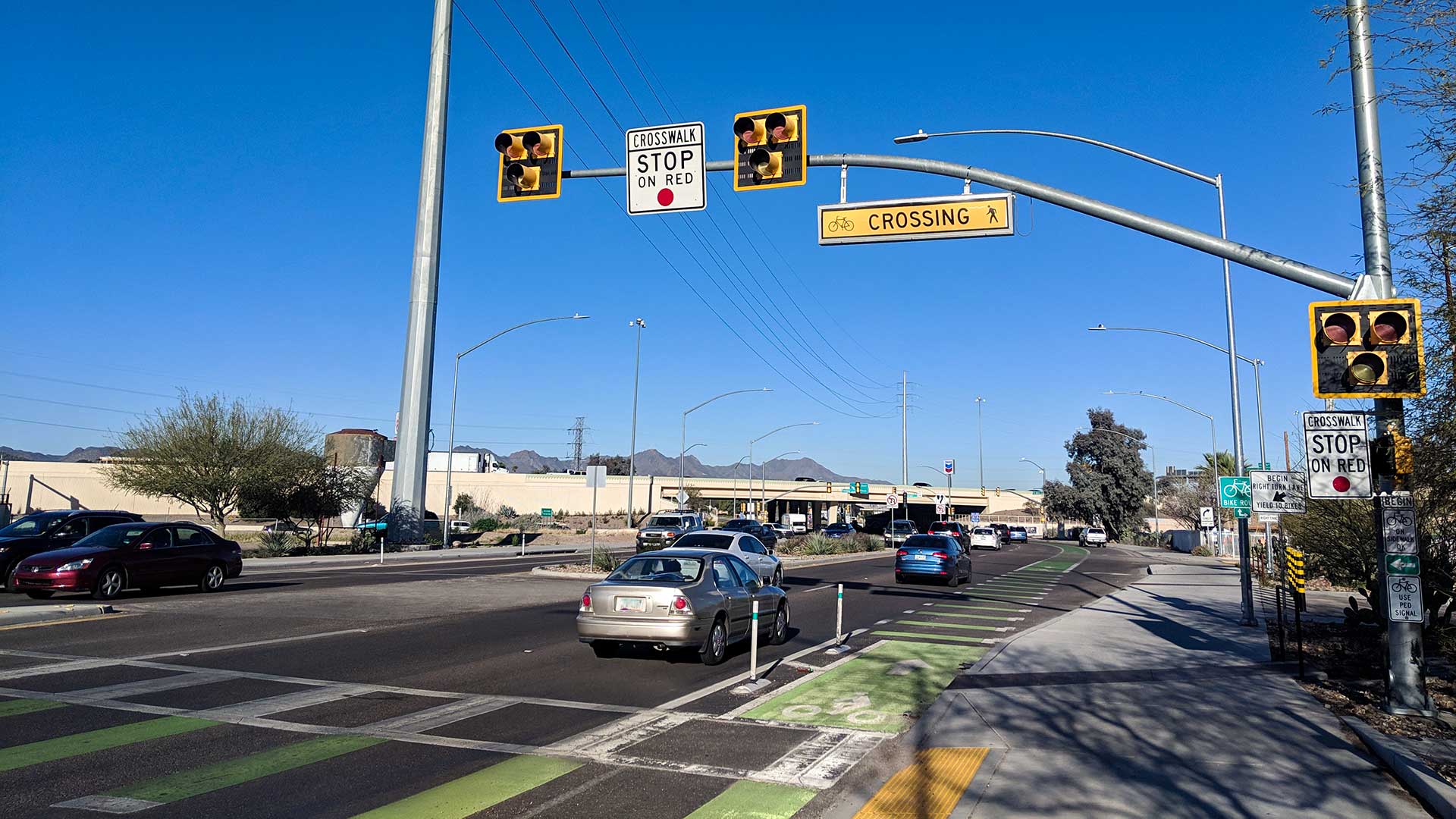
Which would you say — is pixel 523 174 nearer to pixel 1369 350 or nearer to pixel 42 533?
pixel 1369 350

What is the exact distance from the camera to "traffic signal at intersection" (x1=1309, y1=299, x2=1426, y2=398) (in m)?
8.93

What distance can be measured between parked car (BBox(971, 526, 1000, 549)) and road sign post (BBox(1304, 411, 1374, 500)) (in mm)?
54429

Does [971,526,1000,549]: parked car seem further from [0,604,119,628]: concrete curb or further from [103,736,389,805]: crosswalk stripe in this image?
[103,736,389,805]: crosswalk stripe

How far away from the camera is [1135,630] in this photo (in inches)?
650

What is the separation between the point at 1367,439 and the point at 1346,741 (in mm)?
3048

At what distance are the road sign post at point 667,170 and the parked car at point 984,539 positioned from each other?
54857mm

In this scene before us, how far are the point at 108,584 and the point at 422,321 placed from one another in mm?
27186

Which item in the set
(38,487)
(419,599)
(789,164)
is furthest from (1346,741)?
(38,487)

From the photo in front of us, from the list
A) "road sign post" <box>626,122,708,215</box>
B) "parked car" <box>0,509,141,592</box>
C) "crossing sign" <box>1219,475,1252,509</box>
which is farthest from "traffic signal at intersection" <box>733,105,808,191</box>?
"parked car" <box>0,509,141,592</box>

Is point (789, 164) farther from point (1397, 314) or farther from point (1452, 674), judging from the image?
point (1452, 674)

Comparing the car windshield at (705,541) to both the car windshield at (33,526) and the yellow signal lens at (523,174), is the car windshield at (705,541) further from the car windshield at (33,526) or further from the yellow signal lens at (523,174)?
the car windshield at (33,526)

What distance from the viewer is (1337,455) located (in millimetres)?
9547

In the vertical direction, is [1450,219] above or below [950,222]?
below

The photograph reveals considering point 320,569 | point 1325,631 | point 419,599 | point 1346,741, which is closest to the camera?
point 1346,741
